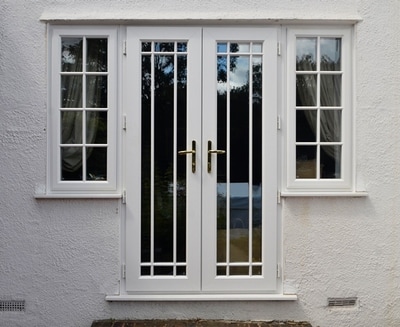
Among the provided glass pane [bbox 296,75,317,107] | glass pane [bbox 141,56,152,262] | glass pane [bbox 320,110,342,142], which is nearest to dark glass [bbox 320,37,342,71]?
glass pane [bbox 296,75,317,107]

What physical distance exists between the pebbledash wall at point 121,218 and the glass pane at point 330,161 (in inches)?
7.9

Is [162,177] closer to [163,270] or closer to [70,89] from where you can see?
[163,270]

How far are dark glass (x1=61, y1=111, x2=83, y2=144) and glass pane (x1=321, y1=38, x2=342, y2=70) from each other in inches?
97.0

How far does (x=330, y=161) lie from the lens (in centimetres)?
522

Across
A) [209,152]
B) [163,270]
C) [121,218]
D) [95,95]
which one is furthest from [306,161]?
[95,95]

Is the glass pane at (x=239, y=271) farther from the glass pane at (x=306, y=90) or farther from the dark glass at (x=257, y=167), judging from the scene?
the glass pane at (x=306, y=90)

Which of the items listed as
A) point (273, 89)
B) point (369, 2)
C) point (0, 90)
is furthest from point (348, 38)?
point (0, 90)

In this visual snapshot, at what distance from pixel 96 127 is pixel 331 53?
243cm

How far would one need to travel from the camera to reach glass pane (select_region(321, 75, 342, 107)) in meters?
5.23

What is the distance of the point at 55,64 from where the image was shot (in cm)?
516

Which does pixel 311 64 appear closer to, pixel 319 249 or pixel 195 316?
pixel 319 249

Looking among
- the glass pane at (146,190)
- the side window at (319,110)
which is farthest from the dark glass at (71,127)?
the side window at (319,110)

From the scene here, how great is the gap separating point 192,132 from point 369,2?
2153 mm

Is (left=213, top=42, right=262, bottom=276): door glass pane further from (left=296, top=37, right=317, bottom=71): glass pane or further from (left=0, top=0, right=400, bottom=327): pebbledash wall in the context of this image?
(left=296, top=37, right=317, bottom=71): glass pane
